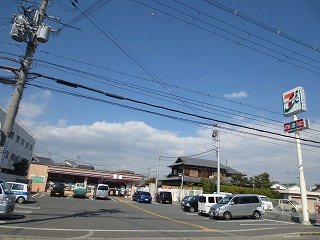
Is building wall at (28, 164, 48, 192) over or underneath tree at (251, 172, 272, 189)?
underneath

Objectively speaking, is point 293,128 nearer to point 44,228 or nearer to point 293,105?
point 293,105

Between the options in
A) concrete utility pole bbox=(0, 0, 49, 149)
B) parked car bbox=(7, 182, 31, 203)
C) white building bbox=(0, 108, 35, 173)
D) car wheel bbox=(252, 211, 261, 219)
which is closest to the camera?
concrete utility pole bbox=(0, 0, 49, 149)

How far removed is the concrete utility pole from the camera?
1238 centimetres

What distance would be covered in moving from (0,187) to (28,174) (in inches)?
1412

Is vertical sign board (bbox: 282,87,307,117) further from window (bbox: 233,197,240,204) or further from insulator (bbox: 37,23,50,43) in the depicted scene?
insulator (bbox: 37,23,50,43)

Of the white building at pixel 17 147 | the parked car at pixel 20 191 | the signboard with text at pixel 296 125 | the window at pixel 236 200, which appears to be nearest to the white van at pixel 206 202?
the window at pixel 236 200

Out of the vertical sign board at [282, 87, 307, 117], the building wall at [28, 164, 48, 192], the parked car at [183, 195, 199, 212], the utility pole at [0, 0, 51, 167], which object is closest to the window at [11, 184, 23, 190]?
the utility pole at [0, 0, 51, 167]

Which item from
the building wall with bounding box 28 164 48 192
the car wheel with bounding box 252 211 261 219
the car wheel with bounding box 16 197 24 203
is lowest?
the car wheel with bounding box 16 197 24 203

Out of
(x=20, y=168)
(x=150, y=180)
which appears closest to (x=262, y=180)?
(x=150, y=180)

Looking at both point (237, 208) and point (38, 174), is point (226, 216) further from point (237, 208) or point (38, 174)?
point (38, 174)

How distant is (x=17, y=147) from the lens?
4712cm

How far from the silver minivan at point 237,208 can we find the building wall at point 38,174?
3369cm

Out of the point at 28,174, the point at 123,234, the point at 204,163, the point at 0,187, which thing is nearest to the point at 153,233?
the point at 123,234

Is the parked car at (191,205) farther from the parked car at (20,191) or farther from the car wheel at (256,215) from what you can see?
the parked car at (20,191)
